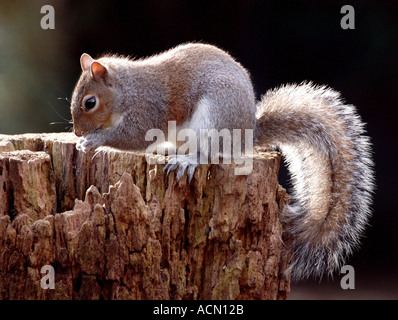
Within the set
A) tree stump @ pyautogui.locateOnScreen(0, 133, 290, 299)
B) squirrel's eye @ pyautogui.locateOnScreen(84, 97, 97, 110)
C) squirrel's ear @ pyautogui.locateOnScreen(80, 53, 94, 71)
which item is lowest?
tree stump @ pyautogui.locateOnScreen(0, 133, 290, 299)

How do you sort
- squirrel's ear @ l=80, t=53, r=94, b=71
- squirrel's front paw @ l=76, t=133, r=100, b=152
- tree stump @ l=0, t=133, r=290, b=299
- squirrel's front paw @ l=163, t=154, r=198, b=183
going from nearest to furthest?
tree stump @ l=0, t=133, r=290, b=299 < squirrel's front paw @ l=163, t=154, r=198, b=183 < squirrel's front paw @ l=76, t=133, r=100, b=152 < squirrel's ear @ l=80, t=53, r=94, b=71

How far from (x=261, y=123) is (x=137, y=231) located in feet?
2.56

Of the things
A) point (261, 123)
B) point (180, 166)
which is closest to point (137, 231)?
point (180, 166)

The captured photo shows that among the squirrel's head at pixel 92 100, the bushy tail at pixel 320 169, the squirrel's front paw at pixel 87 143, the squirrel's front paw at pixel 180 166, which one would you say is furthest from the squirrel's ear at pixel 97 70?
the bushy tail at pixel 320 169

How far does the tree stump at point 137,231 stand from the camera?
1.84 metres

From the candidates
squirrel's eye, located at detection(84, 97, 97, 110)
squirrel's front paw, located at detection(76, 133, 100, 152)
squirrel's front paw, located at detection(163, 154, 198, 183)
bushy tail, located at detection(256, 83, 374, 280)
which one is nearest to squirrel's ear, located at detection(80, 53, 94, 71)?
squirrel's eye, located at detection(84, 97, 97, 110)

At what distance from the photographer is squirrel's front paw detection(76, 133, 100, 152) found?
85.6 inches

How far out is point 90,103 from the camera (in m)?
2.22

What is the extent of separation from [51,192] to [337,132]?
118 centimetres

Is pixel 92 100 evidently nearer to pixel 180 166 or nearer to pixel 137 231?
pixel 180 166

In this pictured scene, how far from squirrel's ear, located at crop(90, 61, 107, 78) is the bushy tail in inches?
26.7

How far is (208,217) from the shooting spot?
2004 mm

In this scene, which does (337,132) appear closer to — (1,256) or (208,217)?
(208,217)

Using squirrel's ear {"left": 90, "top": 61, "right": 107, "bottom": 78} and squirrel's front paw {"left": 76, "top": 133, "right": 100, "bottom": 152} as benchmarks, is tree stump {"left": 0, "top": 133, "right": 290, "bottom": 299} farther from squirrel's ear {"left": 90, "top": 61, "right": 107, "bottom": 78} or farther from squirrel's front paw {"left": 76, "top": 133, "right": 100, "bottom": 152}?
squirrel's ear {"left": 90, "top": 61, "right": 107, "bottom": 78}
